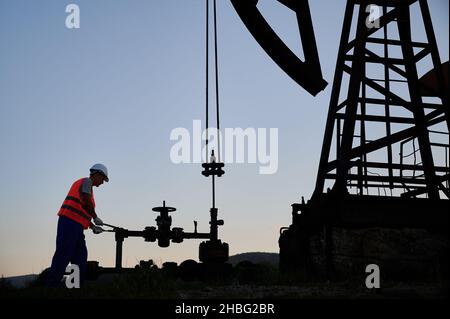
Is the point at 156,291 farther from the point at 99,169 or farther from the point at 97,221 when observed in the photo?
the point at 99,169

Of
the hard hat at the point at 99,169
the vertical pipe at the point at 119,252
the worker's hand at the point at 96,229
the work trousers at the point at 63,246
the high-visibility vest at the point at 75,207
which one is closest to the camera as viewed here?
the work trousers at the point at 63,246

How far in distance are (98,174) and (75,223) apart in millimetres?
708

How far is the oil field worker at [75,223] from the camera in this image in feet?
22.2

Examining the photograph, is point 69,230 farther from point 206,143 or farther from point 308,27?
point 308,27

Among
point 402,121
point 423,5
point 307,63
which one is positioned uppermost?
point 423,5

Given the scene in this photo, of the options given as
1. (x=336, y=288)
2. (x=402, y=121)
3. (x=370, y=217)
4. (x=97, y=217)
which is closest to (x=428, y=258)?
(x=370, y=217)

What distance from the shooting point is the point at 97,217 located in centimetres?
715

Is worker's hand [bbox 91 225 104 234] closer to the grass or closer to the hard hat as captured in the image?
the hard hat

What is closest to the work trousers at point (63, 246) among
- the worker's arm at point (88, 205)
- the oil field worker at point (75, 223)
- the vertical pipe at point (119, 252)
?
the oil field worker at point (75, 223)

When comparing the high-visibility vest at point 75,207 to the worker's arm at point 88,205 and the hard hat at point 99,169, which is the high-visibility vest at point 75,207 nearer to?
the worker's arm at point 88,205

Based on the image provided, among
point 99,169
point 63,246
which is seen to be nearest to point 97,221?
point 63,246
